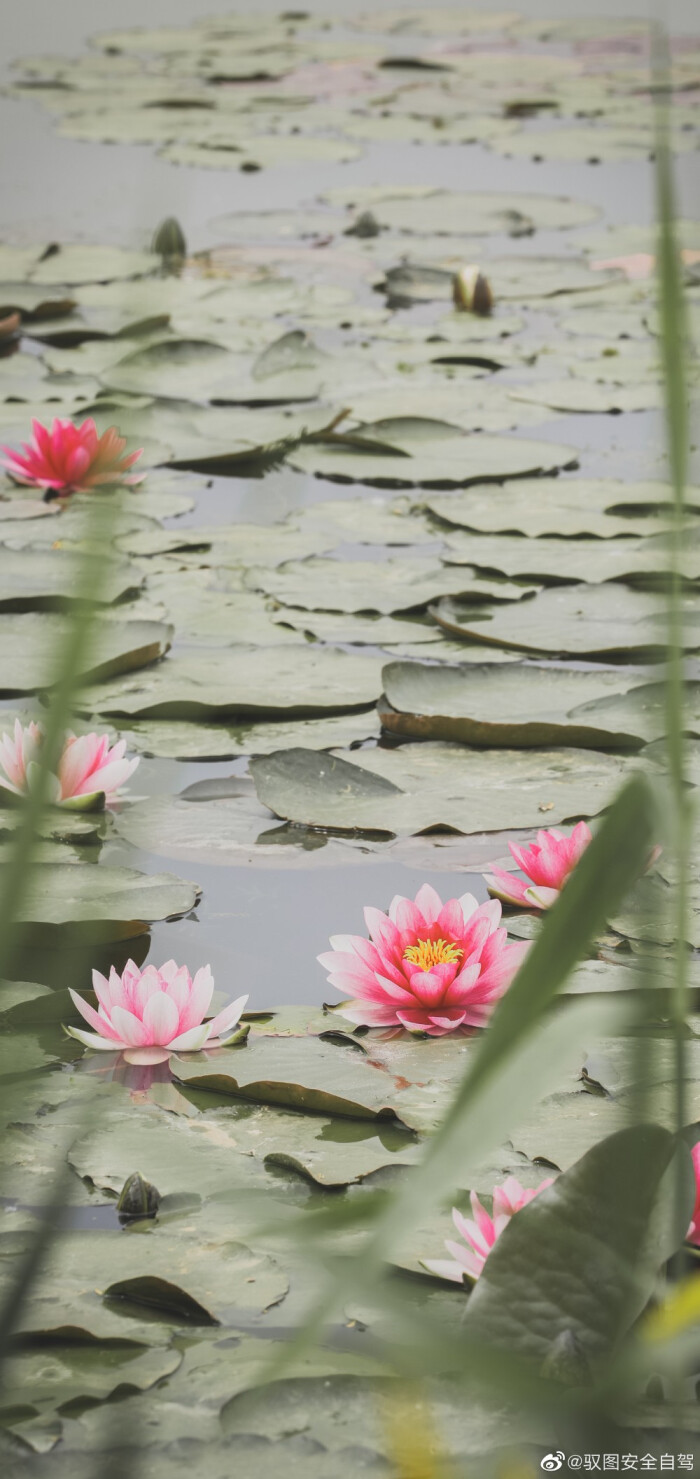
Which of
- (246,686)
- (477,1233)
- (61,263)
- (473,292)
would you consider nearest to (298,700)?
(246,686)

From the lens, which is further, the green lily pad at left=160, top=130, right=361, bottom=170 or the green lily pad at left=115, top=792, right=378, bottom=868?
the green lily pad at left=160, top=130, right=361, bottom=170

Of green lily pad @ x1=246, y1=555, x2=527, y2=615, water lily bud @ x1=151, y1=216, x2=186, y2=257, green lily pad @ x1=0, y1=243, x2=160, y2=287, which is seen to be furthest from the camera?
water lily bud @ x1=151, y1=216, x2=186, y2=257

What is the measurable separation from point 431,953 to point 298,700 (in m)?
0.60

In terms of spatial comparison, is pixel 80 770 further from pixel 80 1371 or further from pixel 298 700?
pixel 80 1371

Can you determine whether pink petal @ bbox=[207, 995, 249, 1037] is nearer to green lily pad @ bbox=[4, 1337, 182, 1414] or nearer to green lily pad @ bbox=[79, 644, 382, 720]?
green lily pad @ bbox=[4, 1337, 182, 1414]

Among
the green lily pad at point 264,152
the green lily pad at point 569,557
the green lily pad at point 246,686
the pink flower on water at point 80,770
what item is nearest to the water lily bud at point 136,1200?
the pink flower on water at point 80,770

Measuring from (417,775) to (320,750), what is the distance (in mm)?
106

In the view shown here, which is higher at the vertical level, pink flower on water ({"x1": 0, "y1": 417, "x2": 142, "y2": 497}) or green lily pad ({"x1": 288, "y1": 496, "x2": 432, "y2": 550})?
pink flower on water ({"x1": 0, "y1": 417, "x2": 142, "y2": 497})

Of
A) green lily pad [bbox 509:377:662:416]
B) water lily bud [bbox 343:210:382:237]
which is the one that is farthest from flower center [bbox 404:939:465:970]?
Answer: water lily bud [bbox 343:210:382:237]

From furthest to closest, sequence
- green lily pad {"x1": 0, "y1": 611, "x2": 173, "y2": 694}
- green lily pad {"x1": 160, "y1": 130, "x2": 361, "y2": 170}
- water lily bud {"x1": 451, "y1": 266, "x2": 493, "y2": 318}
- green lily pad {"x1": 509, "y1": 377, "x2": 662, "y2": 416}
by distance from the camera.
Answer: green lily pad {"x1": 160, "y1": 130, "x2": 361, "y2": 170} < water lily bud {"x1": 451, "y1": 266, "x2": 493, "y2": 318} < green lily pad {"x1": 509, "y1": 377, "x2": 662, "y2": 416} < green lily pad {"x1": 0, "y1": 611, "x2": 173, "y2": 694}

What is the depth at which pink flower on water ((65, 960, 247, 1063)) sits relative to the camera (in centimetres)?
101

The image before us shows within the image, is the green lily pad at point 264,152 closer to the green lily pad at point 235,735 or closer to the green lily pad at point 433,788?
the green lily pad at point 235,735

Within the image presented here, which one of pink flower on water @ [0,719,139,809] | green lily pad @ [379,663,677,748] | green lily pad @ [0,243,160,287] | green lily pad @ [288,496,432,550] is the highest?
green lily pad @ [0,243,160,287]

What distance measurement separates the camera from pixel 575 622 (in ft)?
6.06
